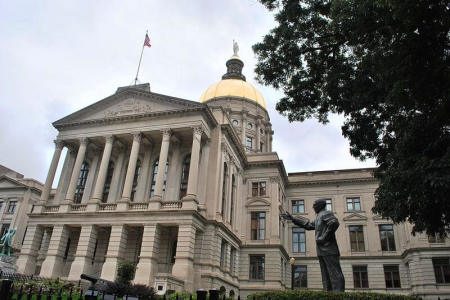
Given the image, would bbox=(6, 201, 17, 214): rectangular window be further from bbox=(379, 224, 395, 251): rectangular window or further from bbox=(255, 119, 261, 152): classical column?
bbox=(379, 224, 395, 251): rectangular window

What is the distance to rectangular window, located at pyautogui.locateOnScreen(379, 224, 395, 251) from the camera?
129 ft

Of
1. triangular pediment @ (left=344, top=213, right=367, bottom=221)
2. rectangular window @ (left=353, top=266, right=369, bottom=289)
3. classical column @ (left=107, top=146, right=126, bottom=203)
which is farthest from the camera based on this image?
triangular pediment @ (left=344, top=213, right=367, bottom=221)

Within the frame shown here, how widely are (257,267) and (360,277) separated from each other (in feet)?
39.5

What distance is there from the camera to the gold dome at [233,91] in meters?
56.4

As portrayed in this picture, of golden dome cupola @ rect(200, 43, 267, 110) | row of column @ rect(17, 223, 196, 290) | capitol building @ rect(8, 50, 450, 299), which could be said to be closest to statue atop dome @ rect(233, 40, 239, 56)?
golden dome cupola @ rect(200, 43, 267, 110)

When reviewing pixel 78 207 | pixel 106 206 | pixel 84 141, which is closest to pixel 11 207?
pixel 84 141

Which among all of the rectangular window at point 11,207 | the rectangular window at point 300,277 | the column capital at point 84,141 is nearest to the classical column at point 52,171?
the column capital at point 84,141

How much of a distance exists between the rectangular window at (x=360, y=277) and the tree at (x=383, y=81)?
88.0 feet

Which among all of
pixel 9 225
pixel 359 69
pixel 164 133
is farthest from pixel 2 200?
pixel 359 69

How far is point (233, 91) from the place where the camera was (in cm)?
5644

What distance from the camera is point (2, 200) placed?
51.3m

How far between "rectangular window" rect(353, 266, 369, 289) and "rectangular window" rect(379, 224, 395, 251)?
10.7 ft

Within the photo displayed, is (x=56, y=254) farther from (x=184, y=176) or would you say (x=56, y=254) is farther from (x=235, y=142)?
(x=235, y=142)

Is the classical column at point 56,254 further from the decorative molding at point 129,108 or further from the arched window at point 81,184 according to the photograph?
the decorative molding at point 129,108
